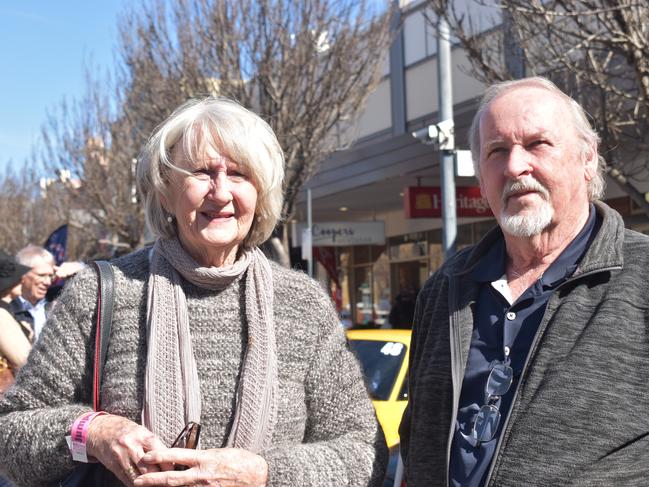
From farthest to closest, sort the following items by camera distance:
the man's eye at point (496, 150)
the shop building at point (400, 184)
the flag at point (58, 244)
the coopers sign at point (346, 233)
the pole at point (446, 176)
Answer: the coopers sign at point (346, 233), the shop building at point (400, 184), the flag at point (58, 244), the pole at point (446, 176), the man's eye at point (496, 150)

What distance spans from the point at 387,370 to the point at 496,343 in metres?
4.33

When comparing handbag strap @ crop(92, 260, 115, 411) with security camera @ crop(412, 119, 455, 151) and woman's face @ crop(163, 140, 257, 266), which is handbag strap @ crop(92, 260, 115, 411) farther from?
security camera @ crop(412, 119, 455, 151)

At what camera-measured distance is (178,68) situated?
14.6m

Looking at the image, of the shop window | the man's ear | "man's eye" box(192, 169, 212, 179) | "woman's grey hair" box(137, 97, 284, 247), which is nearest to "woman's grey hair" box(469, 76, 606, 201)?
the man's ear

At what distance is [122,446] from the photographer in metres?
2.46

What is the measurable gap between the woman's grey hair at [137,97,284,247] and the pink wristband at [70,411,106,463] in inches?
24.4

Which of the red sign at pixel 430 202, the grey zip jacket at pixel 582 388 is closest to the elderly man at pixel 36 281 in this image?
the grey zip jacket at pixel 582 388

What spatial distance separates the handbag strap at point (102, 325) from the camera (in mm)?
2654

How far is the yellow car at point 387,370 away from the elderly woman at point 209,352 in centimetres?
356

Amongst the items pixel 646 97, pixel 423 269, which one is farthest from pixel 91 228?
pixel 646 97

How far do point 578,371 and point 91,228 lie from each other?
30564 millimetres

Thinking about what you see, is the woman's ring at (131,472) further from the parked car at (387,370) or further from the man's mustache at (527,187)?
the parked car at (387,370)

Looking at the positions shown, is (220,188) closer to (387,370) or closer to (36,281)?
(387,370)

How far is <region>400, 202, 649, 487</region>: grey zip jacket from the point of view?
7.98 ft
